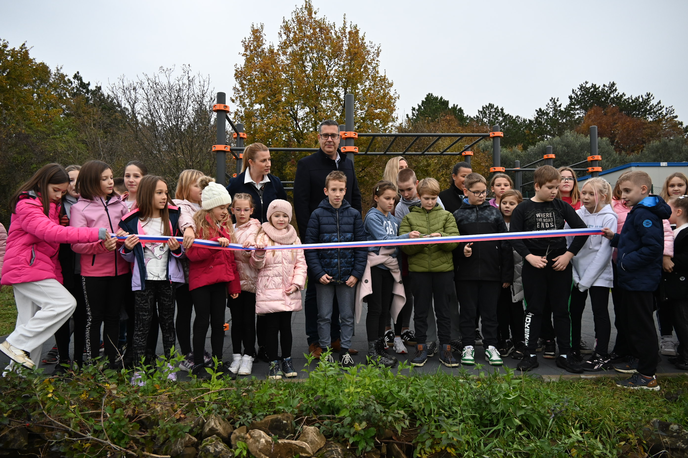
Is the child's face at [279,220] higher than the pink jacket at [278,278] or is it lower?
higher

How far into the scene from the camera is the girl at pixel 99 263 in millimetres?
3977

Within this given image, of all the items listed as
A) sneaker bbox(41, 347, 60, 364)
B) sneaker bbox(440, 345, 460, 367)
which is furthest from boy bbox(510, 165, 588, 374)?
sneaker bbox(41, 347, 60, 364)

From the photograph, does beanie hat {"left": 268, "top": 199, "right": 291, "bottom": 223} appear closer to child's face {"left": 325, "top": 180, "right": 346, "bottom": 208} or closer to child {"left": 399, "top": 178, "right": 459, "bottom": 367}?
child's face {"left": 325, "top": 180, "right": 346, "bottom": 208}

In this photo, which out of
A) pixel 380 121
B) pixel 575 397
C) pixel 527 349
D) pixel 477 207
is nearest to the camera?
pixel 575 397

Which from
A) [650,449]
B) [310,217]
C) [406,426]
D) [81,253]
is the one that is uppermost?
A: [310,217]

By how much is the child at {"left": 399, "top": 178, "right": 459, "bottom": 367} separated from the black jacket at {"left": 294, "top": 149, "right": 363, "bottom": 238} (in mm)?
807

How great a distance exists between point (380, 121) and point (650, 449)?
1847 centimetres

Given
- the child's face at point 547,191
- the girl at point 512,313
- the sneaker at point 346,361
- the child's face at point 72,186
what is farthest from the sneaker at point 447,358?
the child's face at point 72,186

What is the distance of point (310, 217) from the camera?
457 centimetres

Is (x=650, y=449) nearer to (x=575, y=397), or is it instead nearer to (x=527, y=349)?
(x=575, y=397)

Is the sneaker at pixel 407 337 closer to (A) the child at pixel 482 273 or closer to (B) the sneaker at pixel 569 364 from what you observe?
(A) the child at pixel 482 273

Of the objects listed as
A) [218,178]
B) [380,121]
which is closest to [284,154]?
[380,121]

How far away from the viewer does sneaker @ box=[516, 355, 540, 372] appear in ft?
13.6

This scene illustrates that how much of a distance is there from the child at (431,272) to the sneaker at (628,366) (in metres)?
1.54
